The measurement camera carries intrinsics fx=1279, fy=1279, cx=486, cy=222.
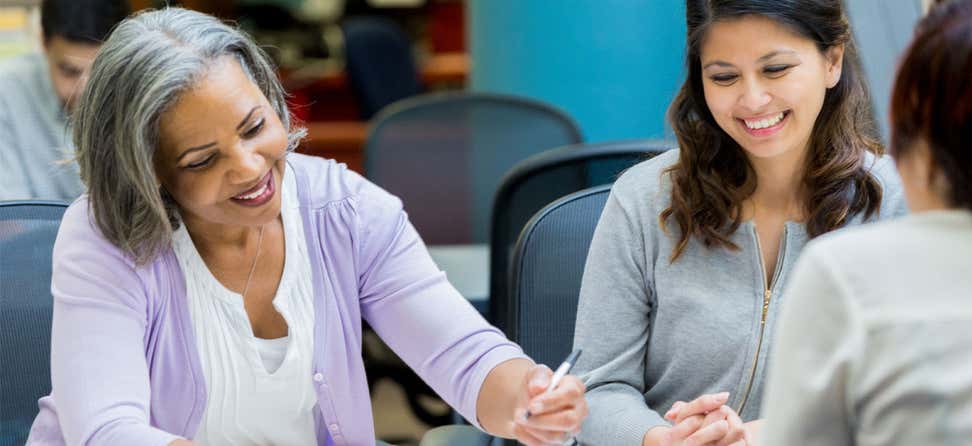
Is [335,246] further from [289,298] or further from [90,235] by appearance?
[90,235]

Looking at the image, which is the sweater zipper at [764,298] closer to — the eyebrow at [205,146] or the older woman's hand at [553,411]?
the older woman's hand at [553,411]

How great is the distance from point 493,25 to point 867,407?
10.7ft

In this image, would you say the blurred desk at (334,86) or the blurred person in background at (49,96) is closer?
the blurred person in background at (49,96)

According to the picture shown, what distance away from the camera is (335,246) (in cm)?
188

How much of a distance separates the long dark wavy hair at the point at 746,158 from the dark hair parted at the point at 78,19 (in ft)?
4.87

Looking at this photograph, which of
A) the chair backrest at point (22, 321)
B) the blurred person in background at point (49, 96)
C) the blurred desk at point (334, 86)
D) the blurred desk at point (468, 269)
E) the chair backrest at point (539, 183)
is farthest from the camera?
the blurred desk at point (334, 86)

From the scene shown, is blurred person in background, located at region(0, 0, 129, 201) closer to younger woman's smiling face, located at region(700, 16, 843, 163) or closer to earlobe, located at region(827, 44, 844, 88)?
younger woman's smiling face, located at region(700, 16, 843, 163)

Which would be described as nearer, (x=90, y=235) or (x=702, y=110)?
(x=90, y=235)

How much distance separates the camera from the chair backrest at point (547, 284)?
209 centimetres

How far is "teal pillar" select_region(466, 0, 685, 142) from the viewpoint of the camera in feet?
12.7

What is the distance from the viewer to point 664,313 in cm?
188

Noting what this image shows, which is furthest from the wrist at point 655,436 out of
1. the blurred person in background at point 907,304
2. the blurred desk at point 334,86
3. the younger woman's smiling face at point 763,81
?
the blurred desk at point 334,86

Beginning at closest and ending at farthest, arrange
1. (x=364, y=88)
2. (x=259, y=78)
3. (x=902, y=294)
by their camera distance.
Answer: (x=902, y=294), (x=259, y=78), (x=364, y=88)

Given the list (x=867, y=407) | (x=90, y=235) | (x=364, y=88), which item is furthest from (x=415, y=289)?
(x=364, y=88)
